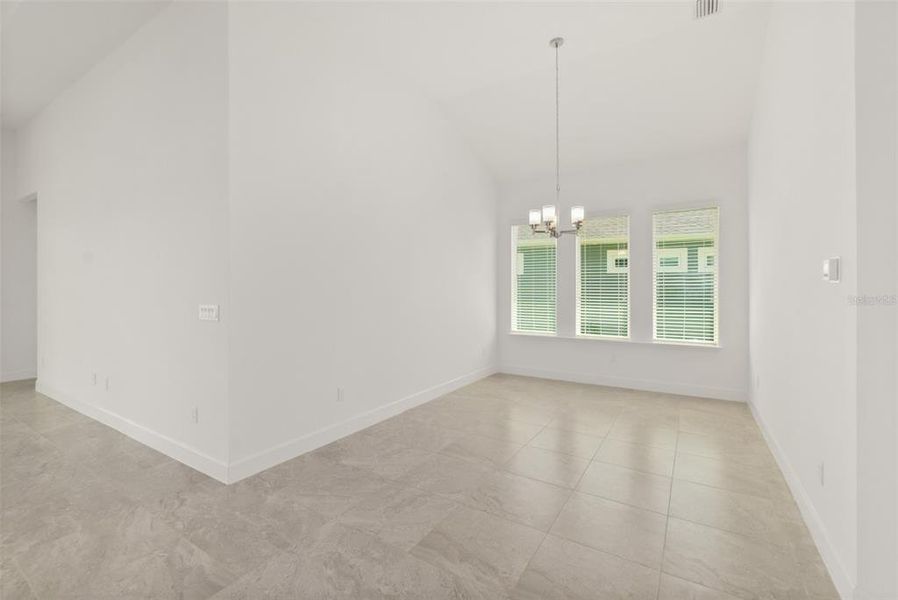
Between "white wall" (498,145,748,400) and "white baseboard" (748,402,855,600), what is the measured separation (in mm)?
1926

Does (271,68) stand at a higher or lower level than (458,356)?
higher

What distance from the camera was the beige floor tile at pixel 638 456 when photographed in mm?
3014

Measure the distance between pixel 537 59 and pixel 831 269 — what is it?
11.1 feet

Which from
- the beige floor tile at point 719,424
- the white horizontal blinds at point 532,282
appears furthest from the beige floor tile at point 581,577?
the white horizontal blinds at point 532,282

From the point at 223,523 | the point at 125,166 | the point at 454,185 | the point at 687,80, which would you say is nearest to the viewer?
the point at 223,523

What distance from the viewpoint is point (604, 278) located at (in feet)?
18.7

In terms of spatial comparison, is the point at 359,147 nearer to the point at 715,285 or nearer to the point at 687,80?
the point at 687,80

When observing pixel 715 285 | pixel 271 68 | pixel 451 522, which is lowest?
pixel 451 522

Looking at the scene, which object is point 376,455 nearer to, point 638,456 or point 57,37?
point 638,456

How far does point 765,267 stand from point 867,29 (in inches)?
98.5

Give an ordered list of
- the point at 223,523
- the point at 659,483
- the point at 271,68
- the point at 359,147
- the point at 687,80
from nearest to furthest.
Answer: the point at 223,523, the point at 659,483, the point at 271,68, the point at 359,147, the point at 687,80

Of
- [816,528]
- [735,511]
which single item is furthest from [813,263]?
[735,511]

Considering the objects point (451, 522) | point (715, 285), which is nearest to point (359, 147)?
Answer: point (451, 522)

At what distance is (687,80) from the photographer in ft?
13.5
